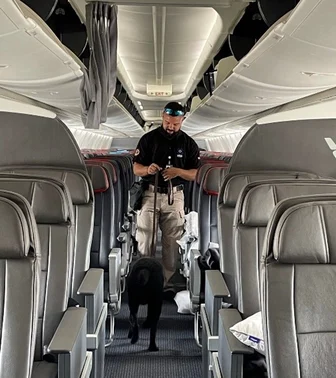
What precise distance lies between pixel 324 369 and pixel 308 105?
4402 millimetres

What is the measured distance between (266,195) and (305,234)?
0.67 metres

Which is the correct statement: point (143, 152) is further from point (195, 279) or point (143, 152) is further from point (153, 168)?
point (195, 279)

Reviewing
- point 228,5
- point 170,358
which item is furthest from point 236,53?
point 170,358

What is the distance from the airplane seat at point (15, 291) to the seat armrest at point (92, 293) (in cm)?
100

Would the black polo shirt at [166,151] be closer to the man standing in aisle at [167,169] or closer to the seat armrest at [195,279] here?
the man standing in aisle at [167,169]

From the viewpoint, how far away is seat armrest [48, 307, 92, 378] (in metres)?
2.02

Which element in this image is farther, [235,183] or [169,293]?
[169,293]

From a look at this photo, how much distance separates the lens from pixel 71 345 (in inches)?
80.4

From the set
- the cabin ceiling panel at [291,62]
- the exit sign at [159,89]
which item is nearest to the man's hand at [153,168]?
the cabin ceiling panel at [291,62]

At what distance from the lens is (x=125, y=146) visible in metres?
21.0

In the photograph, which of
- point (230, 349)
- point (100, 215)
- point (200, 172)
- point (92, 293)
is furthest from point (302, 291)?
point (200, 172)

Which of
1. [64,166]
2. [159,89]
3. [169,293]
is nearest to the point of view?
[64,166]

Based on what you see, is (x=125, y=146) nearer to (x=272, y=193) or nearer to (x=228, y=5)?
(x=228, y=5)

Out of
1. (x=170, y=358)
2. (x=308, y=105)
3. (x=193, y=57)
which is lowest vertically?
(x=170, y=358)
